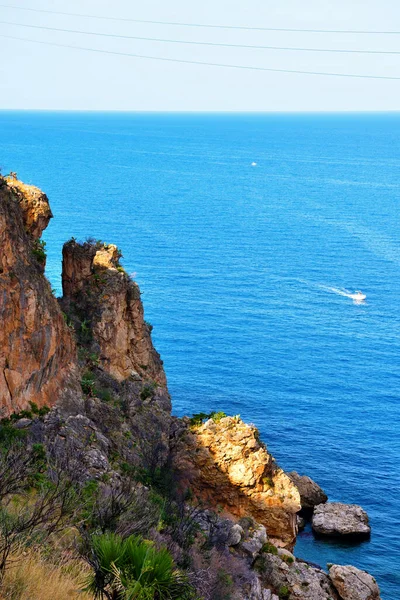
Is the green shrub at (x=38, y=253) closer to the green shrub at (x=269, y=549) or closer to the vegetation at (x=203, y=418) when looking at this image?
the vegetation at (x=203, y=418)

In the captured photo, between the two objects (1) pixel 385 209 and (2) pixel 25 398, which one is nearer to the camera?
(2) pixel 25 398

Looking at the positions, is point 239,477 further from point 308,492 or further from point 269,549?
point 308,492

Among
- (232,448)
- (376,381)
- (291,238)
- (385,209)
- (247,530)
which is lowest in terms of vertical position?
(247,530)

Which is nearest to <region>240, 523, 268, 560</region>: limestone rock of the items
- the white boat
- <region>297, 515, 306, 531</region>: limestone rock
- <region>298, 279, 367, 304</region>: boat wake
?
<region>297, 515, 306, 531</region>: limestone rock

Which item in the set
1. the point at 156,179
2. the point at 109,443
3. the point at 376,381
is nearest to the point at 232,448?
the point at 109,443

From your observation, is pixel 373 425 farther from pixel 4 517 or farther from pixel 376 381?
pixel 4 517

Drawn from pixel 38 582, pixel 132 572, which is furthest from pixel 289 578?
pixel 132 572

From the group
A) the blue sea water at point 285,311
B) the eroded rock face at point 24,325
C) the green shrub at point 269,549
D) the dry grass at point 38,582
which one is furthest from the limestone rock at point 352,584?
the dry grass at point 38,582
